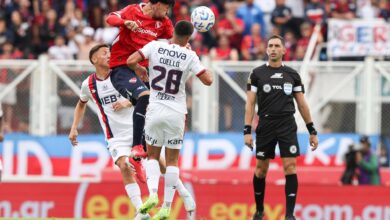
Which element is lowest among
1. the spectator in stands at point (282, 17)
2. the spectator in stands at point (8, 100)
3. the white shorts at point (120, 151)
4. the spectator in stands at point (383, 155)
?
the white shorts at point (120, 151)

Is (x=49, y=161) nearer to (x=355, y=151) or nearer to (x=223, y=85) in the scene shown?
(x=223, y=85)

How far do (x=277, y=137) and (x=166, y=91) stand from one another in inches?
80.7

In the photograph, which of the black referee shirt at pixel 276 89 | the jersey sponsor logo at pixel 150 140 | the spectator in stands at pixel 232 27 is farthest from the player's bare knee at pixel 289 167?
the spectator in stands at pixel 232 27

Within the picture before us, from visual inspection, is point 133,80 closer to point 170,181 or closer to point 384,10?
point 170,181

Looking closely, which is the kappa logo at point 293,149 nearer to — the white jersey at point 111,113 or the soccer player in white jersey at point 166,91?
the soccer player in white jersey at point 166,91

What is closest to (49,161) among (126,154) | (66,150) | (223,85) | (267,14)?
(66,150)

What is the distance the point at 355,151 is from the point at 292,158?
7.39 metres

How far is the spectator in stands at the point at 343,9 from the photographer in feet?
93.4

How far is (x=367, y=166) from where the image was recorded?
25875 mm

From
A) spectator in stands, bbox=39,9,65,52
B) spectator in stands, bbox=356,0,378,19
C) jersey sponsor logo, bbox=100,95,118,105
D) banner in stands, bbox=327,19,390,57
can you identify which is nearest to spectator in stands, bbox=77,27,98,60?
spectator in stands, bbox=39,9,65,52

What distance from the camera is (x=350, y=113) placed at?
28062mm

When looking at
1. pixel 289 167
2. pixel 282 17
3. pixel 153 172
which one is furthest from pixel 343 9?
pixel 153 172

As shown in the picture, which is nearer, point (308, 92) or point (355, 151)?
point (355, 151)

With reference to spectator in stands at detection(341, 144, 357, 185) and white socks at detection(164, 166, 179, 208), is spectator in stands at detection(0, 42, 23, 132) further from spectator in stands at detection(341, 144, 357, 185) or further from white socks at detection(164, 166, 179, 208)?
white socks at detection(164, 166, 179, 208)
